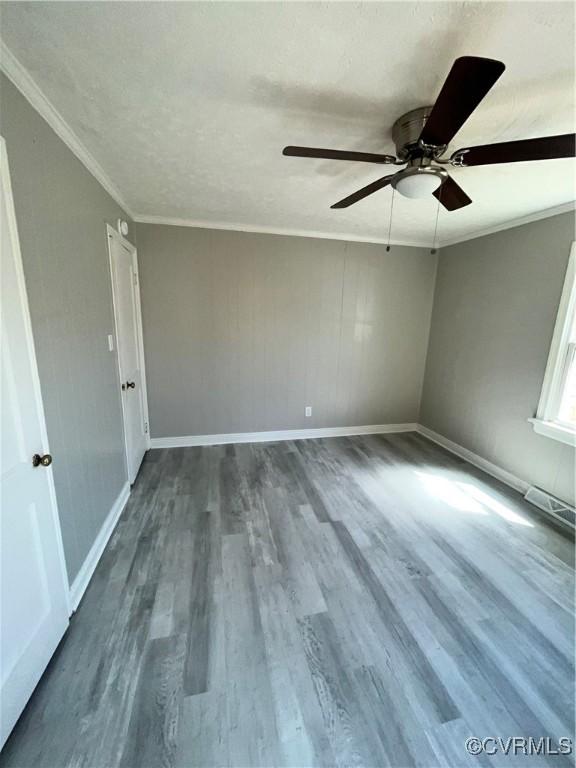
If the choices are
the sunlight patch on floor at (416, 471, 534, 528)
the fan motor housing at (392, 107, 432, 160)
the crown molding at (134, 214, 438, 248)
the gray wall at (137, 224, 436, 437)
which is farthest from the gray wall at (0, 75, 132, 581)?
the sunlight patch on floor at (416, 471, 534, 528)

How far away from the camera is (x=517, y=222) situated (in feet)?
9.10

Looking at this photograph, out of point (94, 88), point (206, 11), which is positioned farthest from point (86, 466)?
point (206, 11)

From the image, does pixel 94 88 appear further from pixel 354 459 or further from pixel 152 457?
pixel 354 459

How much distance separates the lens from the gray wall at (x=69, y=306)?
4.07 feet

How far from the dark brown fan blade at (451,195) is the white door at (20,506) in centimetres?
194

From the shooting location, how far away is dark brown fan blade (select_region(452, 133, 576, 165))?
1.10 m

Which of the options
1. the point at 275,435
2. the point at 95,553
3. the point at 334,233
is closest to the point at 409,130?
the point at 334,233

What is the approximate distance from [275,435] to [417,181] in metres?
2.95

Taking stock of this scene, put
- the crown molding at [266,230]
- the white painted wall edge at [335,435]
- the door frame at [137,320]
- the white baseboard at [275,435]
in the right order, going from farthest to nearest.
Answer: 1. the white baseboard at [275,435]
2. the white painted wall edge at [335,435]
3. the crown molding at [266,230]
4. the door frame at [137,320]

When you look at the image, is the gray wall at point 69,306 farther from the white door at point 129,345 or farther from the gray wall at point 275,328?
the gray wall at point 275,328

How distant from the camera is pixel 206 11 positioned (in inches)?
37.3

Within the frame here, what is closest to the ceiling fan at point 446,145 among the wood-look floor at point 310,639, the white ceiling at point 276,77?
the white ceiling at point 276,77

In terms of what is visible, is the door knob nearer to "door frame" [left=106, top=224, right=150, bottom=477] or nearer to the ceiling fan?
"door frame" [left=106, top=224, right=150, bottom=477]

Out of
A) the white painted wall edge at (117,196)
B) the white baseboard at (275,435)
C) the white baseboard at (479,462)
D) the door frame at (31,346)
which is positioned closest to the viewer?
the door frame at (31,346)
